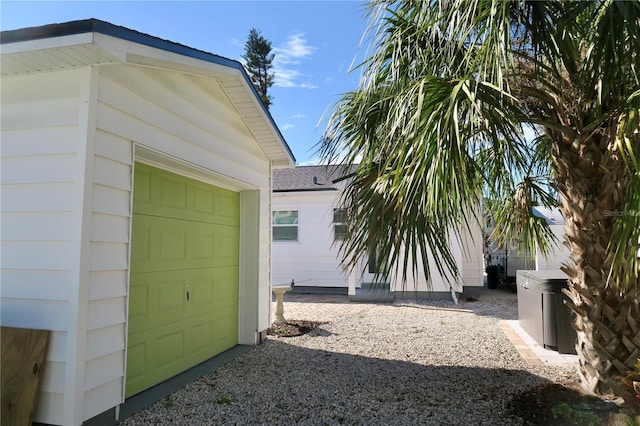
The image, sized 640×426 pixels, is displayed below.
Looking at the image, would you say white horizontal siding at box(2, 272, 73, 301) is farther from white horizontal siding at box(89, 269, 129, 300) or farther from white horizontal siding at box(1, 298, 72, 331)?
white horizontal siding at box(89, 269, 129, 300)

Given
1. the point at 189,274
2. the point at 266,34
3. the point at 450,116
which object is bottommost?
the point at 189,274

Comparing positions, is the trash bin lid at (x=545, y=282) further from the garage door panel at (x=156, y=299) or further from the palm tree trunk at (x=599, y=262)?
the garage door panel at (x=156, y=299)

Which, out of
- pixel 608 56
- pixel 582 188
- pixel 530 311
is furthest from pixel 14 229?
pixel 530 311

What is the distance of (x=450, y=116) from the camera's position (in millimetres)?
2832

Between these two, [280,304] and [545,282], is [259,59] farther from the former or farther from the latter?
[545,282]

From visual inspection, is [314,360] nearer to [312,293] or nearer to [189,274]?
[189,274]

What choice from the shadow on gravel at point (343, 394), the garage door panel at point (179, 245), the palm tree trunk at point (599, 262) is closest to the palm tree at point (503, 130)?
the palm tree trunk at point (599, 262)

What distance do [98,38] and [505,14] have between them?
2.86m

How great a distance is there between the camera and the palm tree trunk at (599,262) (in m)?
3.78

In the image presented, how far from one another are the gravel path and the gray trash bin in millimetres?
586

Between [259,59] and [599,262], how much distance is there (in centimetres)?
2568

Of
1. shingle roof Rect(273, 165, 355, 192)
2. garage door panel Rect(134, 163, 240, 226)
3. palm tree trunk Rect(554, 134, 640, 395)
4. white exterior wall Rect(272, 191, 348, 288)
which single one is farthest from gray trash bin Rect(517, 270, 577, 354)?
shingle roof Rect(273, 165, 355, 192)

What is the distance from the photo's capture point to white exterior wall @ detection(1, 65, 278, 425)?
318 centimetres

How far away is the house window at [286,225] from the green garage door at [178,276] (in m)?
7.18
